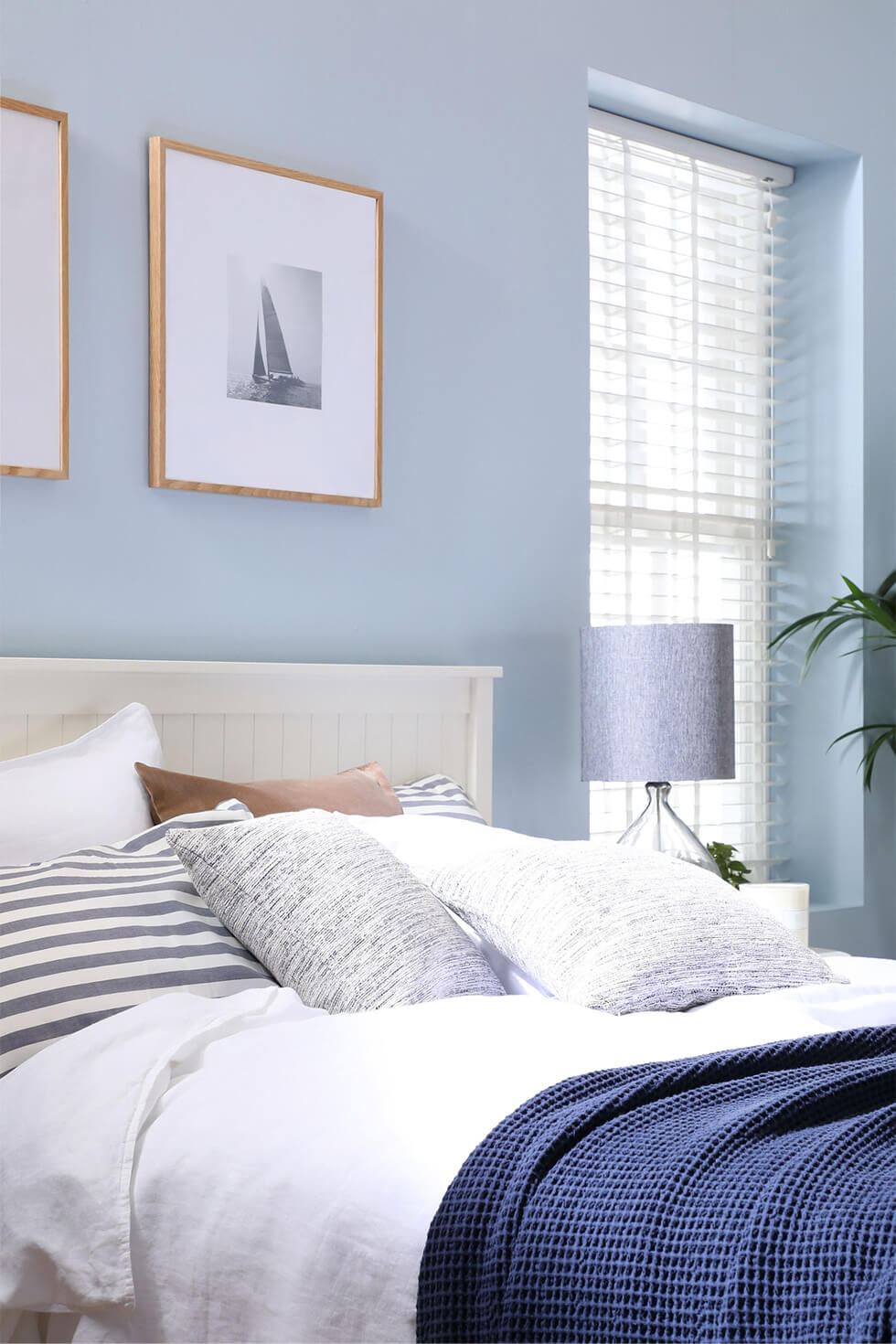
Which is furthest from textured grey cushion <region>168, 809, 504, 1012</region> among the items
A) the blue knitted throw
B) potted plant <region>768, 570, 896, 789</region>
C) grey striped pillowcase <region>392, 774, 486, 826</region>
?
potted plant <region>768, 570, 896, 789</region>

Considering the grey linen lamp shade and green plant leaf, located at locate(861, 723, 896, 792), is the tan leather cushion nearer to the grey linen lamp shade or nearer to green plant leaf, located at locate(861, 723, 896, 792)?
the grey linen lamp shade

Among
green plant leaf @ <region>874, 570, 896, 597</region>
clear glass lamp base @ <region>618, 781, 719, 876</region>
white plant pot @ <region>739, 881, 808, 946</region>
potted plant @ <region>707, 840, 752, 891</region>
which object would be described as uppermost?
green plant leaf @ <region>874, 570, 896, 597</region>

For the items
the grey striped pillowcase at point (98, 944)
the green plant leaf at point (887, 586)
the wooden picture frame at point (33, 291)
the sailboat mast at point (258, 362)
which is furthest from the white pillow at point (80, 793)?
the green plant leaf at point (887, 586)

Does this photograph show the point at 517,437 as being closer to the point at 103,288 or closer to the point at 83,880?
the point at 103,288

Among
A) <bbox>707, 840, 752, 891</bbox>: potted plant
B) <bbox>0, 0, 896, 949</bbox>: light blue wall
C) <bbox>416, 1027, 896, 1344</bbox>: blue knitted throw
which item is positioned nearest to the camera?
<bbox>416, 1027, 896, 1344</bbox>: blue knitted throw

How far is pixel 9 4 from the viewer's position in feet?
8.09

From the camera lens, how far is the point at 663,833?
3.04 metres

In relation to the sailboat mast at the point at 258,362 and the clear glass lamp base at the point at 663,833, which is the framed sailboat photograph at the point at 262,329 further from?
the clear glass lamp base at the point at 663,833

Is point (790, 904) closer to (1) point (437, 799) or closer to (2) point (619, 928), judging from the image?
(1) point (437, 799)

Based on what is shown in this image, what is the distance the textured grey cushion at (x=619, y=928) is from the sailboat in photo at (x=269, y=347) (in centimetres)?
116

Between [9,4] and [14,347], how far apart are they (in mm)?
615

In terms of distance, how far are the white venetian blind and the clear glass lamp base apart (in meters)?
0.51

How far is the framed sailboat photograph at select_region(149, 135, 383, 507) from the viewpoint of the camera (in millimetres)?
2625

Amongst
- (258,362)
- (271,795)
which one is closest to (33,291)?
(258,362)
